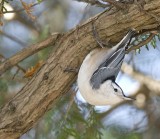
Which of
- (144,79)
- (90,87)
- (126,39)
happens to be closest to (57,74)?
(90,87)

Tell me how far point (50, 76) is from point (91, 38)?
5.2 inches

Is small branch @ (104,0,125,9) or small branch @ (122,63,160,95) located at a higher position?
small branch @ (104,0,125,9)

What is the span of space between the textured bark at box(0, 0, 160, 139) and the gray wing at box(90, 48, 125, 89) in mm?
52

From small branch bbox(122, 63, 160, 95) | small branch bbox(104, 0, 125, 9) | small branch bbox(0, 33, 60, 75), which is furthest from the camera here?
small branch bbox(122, 63, 160, 95)

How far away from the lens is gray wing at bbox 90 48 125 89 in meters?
1.13

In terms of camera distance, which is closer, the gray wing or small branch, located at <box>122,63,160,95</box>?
the gray wing

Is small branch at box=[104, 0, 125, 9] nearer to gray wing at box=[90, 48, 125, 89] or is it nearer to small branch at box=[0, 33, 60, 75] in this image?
gray wing at box=[90, 48, 125, 89]

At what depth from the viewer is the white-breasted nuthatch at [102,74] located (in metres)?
1.13

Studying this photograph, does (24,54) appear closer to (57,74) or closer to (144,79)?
(57,74)

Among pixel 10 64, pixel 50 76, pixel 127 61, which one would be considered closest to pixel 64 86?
pixel 50 76

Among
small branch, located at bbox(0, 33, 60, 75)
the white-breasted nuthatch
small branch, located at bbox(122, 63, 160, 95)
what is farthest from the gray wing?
small branch, located at bbox(122, 63, 160, 95)

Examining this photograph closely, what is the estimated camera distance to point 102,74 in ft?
3.76

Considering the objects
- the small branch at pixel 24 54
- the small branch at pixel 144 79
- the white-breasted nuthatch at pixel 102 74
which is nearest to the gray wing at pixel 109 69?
the white-breasted nuthatch at pixel 102 74

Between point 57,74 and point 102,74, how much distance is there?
112mm
